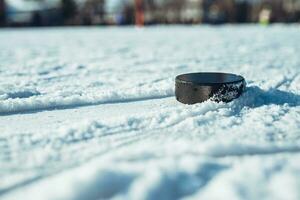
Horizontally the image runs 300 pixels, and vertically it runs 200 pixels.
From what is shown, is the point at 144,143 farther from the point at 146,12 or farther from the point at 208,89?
the point at 146,12

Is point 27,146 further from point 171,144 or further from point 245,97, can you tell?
point 245,97

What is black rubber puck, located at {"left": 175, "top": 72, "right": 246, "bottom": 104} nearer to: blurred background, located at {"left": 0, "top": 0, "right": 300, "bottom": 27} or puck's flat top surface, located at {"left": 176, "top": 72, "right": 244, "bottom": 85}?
puck's flat top surface, located at {"left": 176, "top": 72, "right": 244, "bottom": 85}

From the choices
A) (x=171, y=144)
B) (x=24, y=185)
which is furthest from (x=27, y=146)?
(x=171, y=144)

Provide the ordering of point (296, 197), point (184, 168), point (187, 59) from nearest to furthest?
point (296, 197) < point (184, 168) < point (187, 59)

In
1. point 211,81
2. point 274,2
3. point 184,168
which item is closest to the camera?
point 184,168

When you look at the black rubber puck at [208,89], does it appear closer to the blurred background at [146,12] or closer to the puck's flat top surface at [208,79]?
the puck's flat top surface at [208,79]

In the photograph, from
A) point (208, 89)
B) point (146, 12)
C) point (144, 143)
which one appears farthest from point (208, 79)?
point (146, 12)
